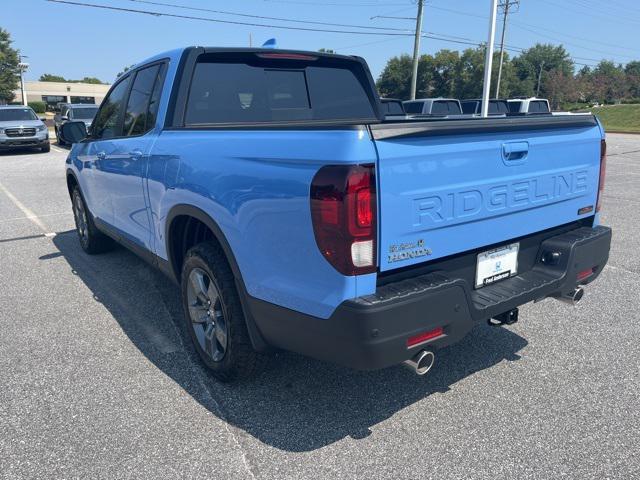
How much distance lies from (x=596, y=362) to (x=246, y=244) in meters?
2.40

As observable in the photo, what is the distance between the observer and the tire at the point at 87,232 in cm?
560

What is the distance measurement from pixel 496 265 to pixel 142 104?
283 centimetres

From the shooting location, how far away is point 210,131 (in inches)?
113

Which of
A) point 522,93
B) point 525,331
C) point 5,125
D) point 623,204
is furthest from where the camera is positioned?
point 522,93

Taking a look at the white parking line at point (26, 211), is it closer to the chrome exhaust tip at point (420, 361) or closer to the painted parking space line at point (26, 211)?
the painted parking space line at point (26, 211)

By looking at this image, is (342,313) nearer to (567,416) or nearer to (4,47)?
(567,416)

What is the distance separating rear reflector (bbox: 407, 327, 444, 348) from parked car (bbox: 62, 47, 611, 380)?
1 cm

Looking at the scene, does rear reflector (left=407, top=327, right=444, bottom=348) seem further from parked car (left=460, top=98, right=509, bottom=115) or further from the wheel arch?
parked car (left=460, top=98, right=509, bottom=115)

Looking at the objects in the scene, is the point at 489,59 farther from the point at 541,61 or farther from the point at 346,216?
the point at 541,61

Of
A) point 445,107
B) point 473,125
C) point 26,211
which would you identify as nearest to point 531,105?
point 445,107

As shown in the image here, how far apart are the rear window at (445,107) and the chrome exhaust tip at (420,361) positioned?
1291cm

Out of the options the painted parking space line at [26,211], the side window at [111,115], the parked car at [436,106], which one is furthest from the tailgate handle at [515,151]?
the parked car at [436,106]

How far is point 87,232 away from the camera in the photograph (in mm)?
5719

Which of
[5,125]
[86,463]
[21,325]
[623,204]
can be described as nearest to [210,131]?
[86,463]
